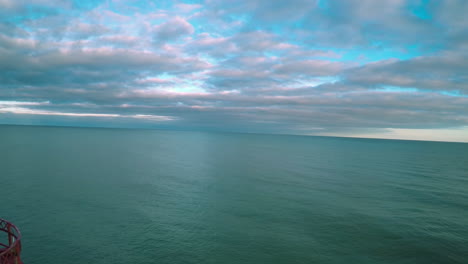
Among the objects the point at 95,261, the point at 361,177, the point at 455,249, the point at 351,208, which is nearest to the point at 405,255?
the point at 455,249

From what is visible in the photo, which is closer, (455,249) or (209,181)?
(455,249)

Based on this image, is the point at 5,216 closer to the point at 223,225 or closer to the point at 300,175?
the point at 223,225

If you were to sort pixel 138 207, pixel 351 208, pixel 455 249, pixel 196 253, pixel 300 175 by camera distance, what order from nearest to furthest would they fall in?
pixel 196 253, pixel 455 249, pixel 138 207, pixel 351 208, pixel 300 175

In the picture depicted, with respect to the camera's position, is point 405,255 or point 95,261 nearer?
point 95,261

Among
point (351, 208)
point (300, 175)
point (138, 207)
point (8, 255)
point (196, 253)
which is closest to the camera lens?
point (8, 255)

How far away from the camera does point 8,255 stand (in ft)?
48.6

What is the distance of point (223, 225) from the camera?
1255 inches

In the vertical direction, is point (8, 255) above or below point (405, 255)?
above

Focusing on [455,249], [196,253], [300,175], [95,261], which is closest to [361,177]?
[300,175]

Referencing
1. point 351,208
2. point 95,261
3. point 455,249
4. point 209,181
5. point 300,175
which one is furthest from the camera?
point 300,175

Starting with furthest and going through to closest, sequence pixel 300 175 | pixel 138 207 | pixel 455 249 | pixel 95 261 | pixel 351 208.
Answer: pixel 300 175
pixel 351 208
pixel 138 207
pixel 455 249
pixel 95 261

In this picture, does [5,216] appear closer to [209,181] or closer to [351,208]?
[209,181]

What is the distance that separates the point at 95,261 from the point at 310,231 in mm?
24328

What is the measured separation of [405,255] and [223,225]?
20923mm
